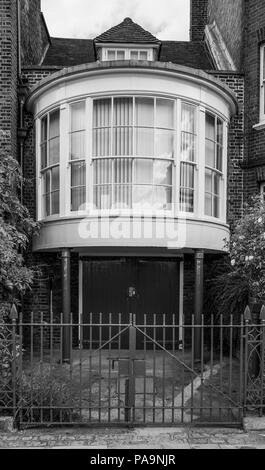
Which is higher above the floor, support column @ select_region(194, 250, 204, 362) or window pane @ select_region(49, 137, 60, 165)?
window pane @ select_region(49, 137, 60, 165)

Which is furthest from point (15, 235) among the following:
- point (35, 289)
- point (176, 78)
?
point (176, 78)

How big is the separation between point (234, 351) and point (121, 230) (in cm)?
379

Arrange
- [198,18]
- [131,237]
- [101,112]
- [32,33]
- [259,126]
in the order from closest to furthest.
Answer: [131,237] → [101,112] → [259,126] → [32,33] → [198,18]

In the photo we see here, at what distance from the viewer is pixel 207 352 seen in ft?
32.1

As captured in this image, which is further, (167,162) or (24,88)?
Answer: (24,88)

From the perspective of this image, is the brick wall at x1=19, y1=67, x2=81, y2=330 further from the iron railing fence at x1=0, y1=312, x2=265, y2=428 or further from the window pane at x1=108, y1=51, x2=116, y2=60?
the iron railing fence at x1=0, y1=312, x2=265, y2=428

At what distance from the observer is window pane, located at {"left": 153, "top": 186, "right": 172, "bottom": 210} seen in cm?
838

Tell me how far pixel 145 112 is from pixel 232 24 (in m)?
5.71

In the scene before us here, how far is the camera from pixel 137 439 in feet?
16.2

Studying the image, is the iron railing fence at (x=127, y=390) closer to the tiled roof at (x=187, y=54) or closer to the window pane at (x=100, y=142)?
the window pane at (x=100, y=142)

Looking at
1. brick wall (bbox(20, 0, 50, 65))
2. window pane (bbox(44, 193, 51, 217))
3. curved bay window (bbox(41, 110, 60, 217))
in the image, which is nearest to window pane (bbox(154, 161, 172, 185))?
curved bay window (bbox(41, 110, 60, 217))

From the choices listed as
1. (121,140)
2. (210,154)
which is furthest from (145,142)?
(210,154)

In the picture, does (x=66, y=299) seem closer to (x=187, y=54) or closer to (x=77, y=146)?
(x=77, y=146)

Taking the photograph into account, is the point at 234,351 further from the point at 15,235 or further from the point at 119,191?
the point at 15,235
